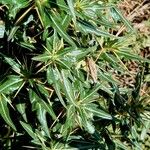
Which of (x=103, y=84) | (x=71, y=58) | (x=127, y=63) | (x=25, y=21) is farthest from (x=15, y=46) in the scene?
(x=127, y=63)

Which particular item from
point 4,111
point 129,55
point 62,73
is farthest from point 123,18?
point 4,111

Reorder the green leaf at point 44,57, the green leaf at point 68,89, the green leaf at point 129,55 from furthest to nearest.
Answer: the green leaf at point 129,55 → the green leaf at point 68,89 → the green leaf at point 44,57

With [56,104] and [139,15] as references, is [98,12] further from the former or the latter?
[139,15]

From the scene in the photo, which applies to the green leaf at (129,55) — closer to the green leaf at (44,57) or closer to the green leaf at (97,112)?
the green leaf at (97,112)

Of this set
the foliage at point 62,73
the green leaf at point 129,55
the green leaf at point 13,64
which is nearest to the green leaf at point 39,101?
the foliage at point 62,73

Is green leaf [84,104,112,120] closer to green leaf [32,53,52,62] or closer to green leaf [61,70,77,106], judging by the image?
green leaf [61,70,77,106]

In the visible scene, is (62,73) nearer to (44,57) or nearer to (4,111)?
(44,57)

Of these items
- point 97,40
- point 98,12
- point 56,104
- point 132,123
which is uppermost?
point 98,12

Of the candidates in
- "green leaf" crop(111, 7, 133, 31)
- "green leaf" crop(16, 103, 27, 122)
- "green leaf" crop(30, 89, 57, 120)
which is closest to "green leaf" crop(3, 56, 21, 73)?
"green leaf" crop(30, 89, 57, 120)
